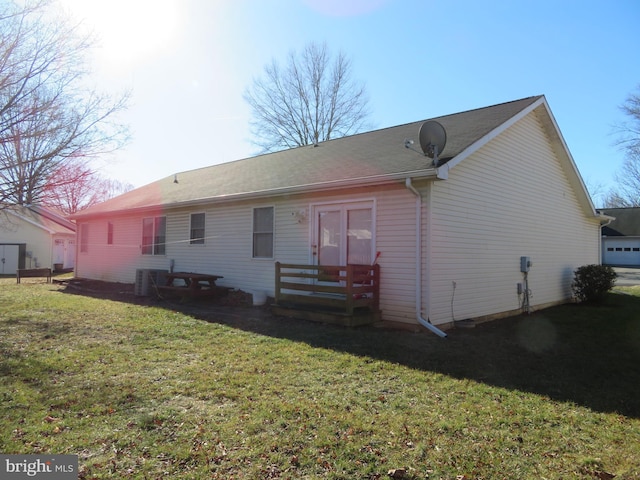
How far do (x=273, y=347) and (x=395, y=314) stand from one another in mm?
2775

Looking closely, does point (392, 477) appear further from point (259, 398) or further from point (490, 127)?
point (490, 127)

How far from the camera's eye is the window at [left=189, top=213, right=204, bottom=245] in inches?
498

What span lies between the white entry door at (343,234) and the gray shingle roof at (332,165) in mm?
662

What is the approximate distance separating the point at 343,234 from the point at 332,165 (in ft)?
7.61

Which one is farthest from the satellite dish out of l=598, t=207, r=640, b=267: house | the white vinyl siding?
l=598, t=207, r=640, b=267: house

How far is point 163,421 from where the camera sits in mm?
3627

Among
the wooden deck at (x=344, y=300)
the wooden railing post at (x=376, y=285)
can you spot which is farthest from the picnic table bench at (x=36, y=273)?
the wooden railing post at (x=376, y=285)

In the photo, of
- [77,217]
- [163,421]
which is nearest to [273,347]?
[163,421]

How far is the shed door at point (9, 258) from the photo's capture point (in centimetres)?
2427

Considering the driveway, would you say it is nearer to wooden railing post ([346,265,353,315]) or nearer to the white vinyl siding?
the white vinyl siding

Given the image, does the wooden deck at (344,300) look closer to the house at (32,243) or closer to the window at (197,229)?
the window at (197,229)

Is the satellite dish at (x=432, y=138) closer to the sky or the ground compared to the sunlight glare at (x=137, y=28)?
closer to the ground

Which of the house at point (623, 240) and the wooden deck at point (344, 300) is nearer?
the wooden deck at point (344, 300)

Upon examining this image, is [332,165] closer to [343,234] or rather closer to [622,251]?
[343,234]
